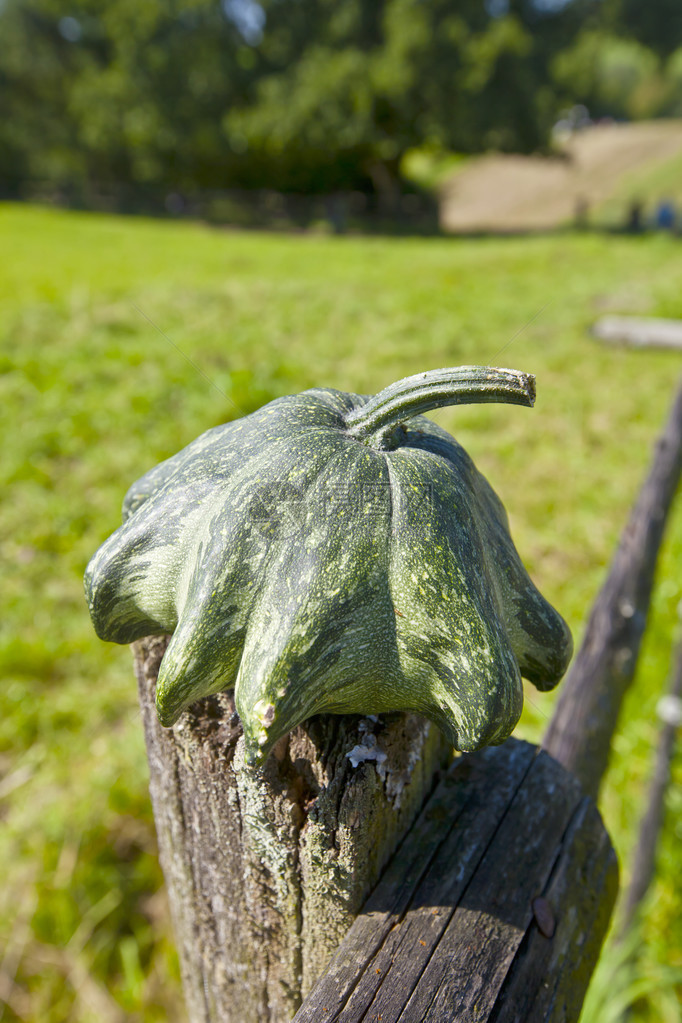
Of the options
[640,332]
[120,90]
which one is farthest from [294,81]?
[640,332]

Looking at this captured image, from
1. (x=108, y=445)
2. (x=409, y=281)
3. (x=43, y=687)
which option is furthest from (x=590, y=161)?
(x=43, y=687)

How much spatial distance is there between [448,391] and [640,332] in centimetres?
803

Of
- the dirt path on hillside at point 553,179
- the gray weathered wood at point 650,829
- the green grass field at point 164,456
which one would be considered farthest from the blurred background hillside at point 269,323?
the dirt path on hillside at point 553,179

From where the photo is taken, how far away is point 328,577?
3.22ft

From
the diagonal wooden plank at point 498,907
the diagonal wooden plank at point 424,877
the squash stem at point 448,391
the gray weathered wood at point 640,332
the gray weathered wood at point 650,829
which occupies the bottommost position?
the gray weathered wood at point 650,829

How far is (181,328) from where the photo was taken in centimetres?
741

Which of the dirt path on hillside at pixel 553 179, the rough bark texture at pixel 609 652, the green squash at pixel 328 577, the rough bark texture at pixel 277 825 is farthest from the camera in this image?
the dirt path on hillside at pixel 553 179

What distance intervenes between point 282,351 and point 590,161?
30.4 meters

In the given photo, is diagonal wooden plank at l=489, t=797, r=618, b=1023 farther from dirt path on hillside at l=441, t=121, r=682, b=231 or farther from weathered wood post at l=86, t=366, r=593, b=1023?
dirt path on hillside at l=441, t=121, r=682, b=231

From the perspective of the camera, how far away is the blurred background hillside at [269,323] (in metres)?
2.71

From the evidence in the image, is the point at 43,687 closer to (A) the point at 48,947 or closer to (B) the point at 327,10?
(A) the point at 48,947

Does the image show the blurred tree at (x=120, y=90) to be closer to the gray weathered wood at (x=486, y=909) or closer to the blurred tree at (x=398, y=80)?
the blurred tree at (x=398, y=80)

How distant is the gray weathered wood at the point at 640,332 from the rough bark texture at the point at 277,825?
784 centimetres

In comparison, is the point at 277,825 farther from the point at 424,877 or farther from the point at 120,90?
the point at 120,90
